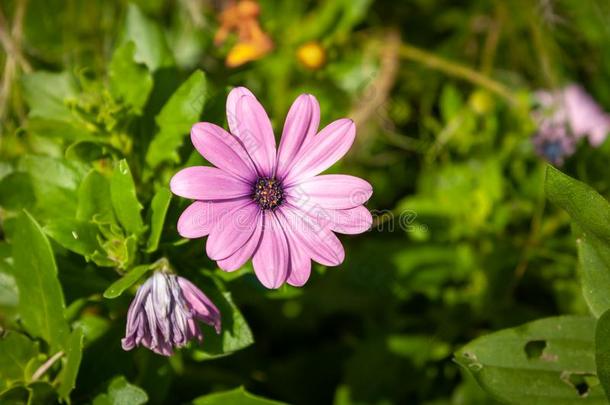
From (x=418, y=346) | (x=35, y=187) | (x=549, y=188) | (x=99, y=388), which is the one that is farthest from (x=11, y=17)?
(x=549, y=188)

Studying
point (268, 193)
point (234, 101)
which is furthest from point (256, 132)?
point (268, 193)

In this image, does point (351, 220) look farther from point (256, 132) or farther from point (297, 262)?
point (256, 132)

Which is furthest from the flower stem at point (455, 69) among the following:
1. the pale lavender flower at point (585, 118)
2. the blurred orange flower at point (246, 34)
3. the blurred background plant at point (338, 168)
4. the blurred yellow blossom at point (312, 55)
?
the blurred orange flower at point (246, 34)

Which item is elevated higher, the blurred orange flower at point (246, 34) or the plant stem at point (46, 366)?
the blurred orange flower at point (246, 34)

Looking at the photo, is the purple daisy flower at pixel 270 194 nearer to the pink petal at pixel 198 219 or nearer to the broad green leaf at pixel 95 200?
the pink petal at pixel 198 219

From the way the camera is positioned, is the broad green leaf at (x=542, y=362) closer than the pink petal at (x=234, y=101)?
No

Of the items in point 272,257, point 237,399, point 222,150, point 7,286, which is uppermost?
point 222,150
